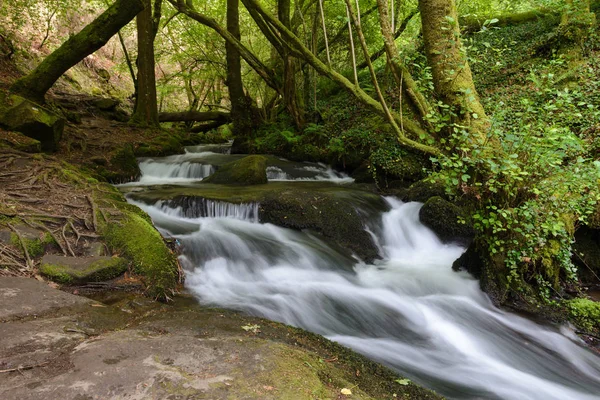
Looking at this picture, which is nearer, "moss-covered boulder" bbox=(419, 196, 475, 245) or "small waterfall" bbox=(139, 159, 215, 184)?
"moss-covered boulder" bbox=(419, 196, 475, 245)

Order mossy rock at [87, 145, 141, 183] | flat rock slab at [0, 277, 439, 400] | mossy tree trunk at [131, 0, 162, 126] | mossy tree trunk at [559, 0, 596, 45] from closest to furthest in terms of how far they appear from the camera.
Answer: flat rock slab at [0, 277, 439, 400], mossy rock at [87, 145, 141, 183], mossy tree trunk at [559, 0, 596, 45], mossy tree trunk at [131, 0, 162, 126]

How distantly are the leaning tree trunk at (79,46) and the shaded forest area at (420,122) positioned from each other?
0.03 metres

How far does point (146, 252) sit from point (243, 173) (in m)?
5.42

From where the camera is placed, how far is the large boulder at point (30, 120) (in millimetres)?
7359

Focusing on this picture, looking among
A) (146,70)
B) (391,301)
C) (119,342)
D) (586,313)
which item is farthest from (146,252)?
(146,70)

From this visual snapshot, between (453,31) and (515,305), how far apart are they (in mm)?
3474

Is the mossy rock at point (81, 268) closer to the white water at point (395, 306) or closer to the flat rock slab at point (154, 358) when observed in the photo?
the flat rock slab at point (154, 358)

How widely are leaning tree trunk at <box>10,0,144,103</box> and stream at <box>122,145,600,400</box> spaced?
13.4ft

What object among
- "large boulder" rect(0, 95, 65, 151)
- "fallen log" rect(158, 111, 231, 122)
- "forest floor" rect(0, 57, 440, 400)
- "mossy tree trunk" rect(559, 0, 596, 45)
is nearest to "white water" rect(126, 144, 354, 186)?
"large boulder" rect(0, 95, 65, 151)

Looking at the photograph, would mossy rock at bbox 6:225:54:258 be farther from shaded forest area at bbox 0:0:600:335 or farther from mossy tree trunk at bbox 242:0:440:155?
mossy tree trunk at bbox 242:0:440:155

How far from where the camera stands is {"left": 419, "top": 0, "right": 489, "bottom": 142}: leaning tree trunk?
4.23m

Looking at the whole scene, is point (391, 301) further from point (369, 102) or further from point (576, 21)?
point (576, 21)

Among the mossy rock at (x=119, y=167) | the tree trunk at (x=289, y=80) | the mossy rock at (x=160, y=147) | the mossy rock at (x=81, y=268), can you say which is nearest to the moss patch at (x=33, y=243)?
the mossy rock at (x=81, y=268)

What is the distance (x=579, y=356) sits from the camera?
416cm
